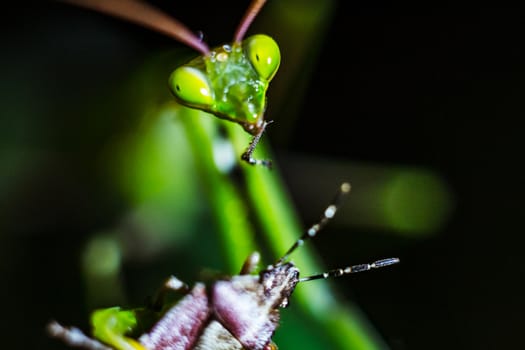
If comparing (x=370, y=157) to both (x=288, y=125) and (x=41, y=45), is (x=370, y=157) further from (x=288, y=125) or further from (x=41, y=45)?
(x=41, y=45)

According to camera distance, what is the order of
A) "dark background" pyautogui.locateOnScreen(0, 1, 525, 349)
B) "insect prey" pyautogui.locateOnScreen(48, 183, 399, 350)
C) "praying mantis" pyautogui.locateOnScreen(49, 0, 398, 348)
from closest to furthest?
"insect prey" pyautogui.locateOnScreen(48, 183, 399, 350) < "praying mantis" pyautogui.locateOnScreen(49, 0, 398, 348) < "dark background" pyautogui.locateOnScreen(0, 1, 525, 349)

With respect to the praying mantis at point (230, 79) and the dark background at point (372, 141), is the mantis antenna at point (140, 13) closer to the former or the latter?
the praying mantis at point (230, 79)

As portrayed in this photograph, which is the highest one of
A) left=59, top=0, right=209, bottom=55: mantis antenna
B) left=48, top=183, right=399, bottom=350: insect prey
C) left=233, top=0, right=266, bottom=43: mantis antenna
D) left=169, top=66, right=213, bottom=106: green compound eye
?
left=233, top=0, right=266, bottom=43: mantis antenna

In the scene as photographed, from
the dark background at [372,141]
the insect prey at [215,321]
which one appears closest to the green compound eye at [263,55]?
the insect prey at [215,321]

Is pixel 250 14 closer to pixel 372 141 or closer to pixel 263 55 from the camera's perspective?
pixel 263 55

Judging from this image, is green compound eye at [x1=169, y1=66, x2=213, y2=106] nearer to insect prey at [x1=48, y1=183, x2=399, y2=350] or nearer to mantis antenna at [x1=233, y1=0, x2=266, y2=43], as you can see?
mantis antenna at [x1=233, y1=0, x2=266, y2=43]

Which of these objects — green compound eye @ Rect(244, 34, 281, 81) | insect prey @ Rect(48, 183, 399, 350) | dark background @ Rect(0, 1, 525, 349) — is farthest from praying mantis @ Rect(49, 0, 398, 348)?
dark background @ Rect(0, 1, 525, 349)
